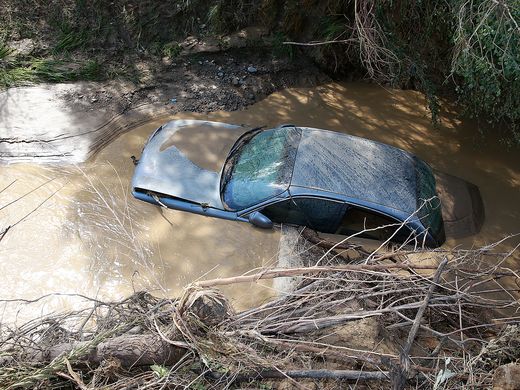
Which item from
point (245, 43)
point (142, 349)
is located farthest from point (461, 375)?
point (245, 43)

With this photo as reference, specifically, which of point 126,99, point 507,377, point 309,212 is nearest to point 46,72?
point 126,99

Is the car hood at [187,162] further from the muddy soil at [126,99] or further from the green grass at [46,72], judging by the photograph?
the green grass at [46,72]

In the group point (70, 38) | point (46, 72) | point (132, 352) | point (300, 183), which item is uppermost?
point (70, 38)

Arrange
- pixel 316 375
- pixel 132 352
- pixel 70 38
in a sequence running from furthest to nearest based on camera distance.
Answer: pixel 70 38 < pixel 132 352 < pixel 316 375

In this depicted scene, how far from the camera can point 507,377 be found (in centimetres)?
319

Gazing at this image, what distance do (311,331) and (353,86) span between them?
5620 millimetres

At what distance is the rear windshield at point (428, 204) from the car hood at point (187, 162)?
2.02 meters

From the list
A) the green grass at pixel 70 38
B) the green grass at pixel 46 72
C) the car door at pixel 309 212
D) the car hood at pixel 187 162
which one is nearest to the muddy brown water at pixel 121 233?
the car hood at pixel 187 162

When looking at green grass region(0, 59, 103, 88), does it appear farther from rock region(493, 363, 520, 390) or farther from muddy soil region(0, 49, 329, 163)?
rock region(493, 363, 520, 390)

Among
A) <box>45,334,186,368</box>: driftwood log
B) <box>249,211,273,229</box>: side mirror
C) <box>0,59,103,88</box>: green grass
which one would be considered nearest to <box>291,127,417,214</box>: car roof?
<box>249,211,273,229</box>: side mirror

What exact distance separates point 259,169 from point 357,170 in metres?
1.00

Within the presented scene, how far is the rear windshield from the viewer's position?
5098 millimetres

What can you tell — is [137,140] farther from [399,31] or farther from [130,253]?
[399,31]

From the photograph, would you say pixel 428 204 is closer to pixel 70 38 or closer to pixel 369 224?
pixel 369 224
